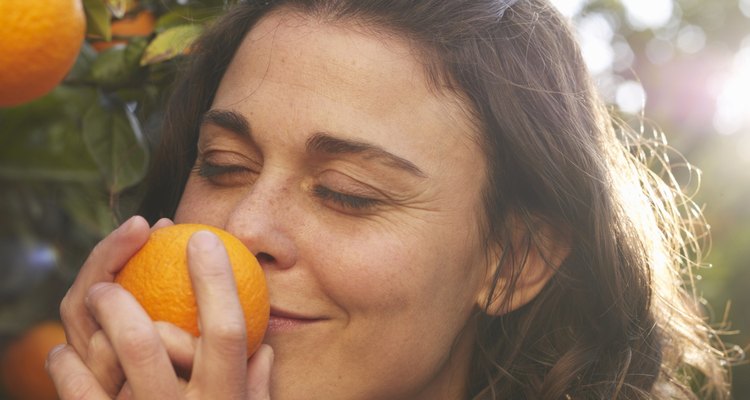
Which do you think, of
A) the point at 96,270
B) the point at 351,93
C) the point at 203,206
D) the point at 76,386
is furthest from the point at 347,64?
the point at 76,386

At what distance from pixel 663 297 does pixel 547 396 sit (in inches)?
20.5

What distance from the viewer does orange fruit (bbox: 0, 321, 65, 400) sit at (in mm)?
1915

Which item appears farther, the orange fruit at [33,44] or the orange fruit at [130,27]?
the orange fruit at [130,27]

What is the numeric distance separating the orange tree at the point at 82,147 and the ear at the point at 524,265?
79 cm

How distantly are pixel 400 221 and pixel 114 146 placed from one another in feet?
1.95

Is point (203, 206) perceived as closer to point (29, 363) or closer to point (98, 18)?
point (98, 18)

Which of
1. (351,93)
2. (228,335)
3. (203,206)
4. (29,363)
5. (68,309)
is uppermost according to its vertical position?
(351,93)

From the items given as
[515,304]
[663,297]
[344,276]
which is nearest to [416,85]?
[344,276]

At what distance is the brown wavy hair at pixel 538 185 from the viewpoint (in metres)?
1.84

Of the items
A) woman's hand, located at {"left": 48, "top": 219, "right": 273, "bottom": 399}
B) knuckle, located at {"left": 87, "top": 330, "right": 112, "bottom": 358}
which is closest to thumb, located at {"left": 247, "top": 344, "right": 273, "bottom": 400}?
woman's hand, located at {"left": 48, "top": 219, "right": 273, "bottom": 399}

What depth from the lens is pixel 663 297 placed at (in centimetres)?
226

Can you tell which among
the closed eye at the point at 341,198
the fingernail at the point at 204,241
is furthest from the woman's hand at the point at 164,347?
the closed eye at the point at 341,198

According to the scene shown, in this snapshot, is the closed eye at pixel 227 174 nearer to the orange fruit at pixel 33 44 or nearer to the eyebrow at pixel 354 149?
the eyebrow at pixel 354 149

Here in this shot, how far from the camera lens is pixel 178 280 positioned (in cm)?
130
